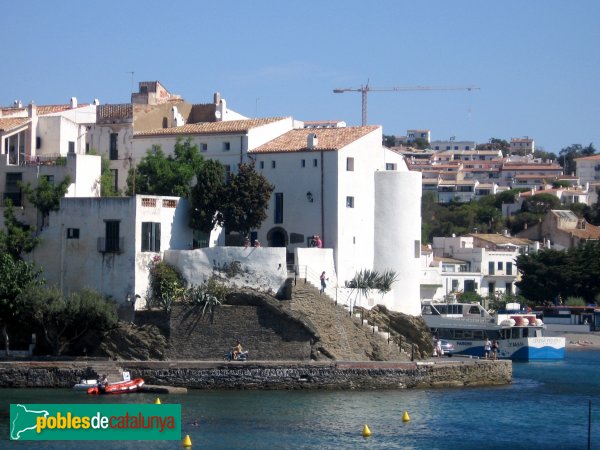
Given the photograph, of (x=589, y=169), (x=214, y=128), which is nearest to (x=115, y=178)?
(x=214, y=128)

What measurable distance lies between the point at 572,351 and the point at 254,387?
137 feet

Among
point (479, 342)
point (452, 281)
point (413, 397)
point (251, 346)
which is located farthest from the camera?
point (452, 281)

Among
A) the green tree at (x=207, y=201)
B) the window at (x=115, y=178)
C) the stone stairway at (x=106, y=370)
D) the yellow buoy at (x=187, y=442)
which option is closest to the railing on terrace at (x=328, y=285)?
the green tree at (x=207, y=201)

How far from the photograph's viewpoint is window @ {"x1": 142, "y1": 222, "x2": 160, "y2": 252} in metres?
57.5

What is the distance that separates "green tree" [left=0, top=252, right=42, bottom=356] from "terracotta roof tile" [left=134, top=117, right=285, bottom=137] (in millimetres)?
12066

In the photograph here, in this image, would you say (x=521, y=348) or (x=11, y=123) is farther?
(x=521, y=348)

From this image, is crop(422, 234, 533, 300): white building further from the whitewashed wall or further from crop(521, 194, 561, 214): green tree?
the whitewashed wall

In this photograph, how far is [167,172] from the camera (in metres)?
62.2

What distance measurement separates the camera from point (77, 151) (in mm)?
65812

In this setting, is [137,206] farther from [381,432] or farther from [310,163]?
[381,432]

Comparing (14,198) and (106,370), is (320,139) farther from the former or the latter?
(106,370)

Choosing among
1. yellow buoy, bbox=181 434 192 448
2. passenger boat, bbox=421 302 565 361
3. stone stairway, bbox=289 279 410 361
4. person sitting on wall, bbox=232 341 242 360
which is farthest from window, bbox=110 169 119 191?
yellow buoy, bbox=181 434 192 448

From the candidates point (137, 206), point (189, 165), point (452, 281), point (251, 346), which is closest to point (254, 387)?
point (251, 346)

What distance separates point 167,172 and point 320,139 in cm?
722
